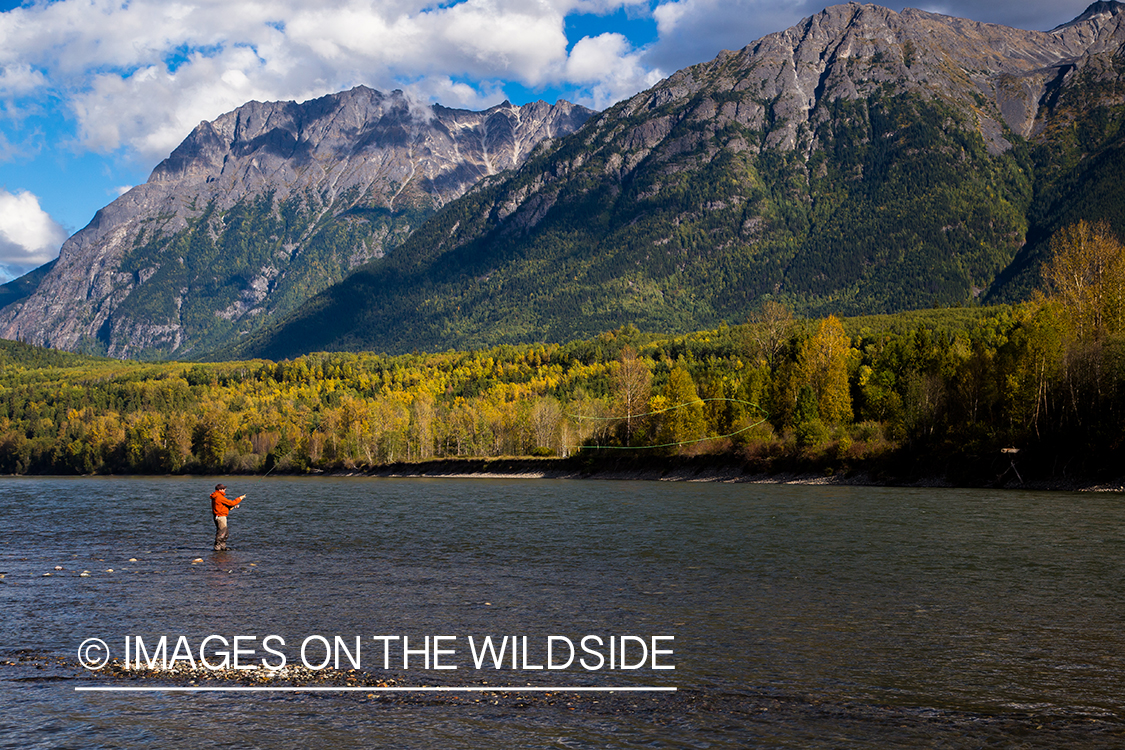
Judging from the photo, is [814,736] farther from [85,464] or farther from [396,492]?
[85,464]

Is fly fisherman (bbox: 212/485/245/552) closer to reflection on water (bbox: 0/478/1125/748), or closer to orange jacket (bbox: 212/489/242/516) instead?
orange jacket (bbox: 212/489/242/516)

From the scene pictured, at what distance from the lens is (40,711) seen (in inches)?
659

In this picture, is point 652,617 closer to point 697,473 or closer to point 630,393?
point 697,473

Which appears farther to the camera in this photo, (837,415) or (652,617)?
(837,415)

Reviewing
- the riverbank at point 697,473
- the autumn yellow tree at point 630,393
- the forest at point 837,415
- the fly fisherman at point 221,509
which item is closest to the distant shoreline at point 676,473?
the riverbank at point 697,473

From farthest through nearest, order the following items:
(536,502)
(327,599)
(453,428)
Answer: (453,428), (536,502), (327,599)

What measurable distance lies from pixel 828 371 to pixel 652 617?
304 feet

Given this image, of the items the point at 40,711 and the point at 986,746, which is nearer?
the point at 986,746

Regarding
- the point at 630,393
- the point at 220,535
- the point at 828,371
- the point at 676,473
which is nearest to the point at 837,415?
the point at 828,371

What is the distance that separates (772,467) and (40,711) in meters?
98.2

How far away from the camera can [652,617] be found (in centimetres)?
2547

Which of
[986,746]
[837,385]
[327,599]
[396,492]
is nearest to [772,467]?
[837,385]

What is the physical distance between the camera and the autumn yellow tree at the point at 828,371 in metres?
110

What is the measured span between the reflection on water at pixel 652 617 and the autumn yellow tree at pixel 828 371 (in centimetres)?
5253
